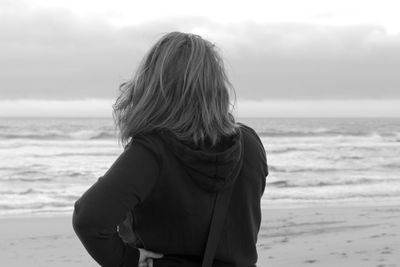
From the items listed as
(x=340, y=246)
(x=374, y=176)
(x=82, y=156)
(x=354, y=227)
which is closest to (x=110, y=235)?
(x=340, y=246)

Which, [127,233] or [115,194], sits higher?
[115,194]

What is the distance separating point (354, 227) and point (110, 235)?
23.8 feet

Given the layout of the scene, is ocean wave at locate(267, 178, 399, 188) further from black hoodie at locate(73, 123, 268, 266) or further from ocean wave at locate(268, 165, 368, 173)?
black hoodie at locate(73, 123, 268, 266)

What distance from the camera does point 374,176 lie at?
54.3 ft

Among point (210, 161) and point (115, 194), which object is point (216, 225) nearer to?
point (210, 161)

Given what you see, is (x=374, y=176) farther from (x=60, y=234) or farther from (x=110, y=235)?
(x=110, y=235)

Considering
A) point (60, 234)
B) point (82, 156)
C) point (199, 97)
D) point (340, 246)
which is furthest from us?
point (82, 156)

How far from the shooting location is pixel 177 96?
63.8 inches

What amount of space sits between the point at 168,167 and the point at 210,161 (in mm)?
115

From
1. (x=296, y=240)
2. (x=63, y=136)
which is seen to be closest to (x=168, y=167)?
(x=296, y=240)

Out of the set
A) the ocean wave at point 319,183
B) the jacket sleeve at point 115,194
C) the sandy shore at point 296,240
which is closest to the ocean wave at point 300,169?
the ocean wave at point 319,183

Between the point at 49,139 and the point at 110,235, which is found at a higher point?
the point at 110,235

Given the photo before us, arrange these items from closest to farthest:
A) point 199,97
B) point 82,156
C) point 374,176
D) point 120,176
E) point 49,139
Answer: point 120,176
point 199,97
point 374,176
point 82,156
point 49,139

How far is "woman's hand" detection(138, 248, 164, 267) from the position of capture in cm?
165
